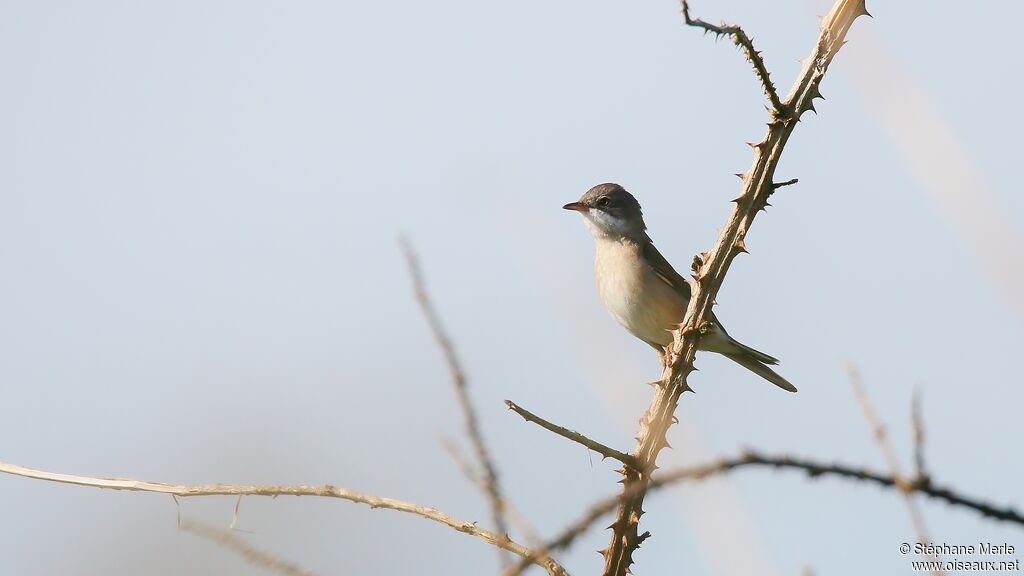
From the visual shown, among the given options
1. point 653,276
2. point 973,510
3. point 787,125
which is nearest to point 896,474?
point 973,510

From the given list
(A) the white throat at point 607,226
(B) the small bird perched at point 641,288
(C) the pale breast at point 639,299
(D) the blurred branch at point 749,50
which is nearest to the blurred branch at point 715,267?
(D) the blurred branch at point 749,50

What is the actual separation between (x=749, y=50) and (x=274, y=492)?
1.63m

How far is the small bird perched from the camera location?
6910mm

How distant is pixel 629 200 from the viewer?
8062mm

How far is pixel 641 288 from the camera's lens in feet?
23.7

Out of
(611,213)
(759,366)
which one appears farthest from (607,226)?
(759,366)

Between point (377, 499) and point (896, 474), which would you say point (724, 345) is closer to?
point (377, 499)

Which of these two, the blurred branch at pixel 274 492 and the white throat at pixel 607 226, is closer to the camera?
the blurred branch at pixel 274 492

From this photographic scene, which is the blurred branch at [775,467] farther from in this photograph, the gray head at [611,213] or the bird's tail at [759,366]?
the gray head at [611,213]

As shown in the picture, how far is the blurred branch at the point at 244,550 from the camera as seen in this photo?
237cm

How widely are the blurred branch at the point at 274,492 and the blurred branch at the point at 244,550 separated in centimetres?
8

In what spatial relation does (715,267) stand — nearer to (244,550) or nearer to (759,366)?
(244,550)

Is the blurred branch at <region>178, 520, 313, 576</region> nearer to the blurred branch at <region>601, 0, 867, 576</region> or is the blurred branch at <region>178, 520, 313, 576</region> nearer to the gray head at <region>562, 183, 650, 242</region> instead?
the blurred branch at <region>601, 0, 867, 576</region>

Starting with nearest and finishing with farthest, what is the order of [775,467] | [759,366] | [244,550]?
[775,467]
[244,550]
[759,366]
